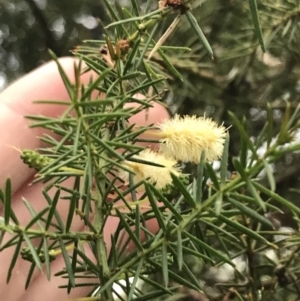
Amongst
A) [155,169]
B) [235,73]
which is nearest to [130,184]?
[155,169]

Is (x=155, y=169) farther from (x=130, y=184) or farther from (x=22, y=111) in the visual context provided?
(x=22, y=111)

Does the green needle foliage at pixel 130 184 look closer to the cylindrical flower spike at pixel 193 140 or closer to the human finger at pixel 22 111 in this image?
the cylindrical flower spike at pixel 193 140

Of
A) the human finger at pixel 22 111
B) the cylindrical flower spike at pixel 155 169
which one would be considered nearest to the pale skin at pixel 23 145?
the human finger at pixel 22 111

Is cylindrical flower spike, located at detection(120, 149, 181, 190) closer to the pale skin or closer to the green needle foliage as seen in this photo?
the green needle foliage

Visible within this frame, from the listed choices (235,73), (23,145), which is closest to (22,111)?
(23,145)

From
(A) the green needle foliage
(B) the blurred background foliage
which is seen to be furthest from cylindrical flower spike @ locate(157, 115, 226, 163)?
(B) the blurred background foliage

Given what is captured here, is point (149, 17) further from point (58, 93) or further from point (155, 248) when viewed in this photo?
point (58, 93)

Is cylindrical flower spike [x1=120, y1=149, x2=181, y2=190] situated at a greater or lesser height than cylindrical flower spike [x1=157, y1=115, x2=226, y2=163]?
lesser

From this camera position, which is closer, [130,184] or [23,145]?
[130,184]
